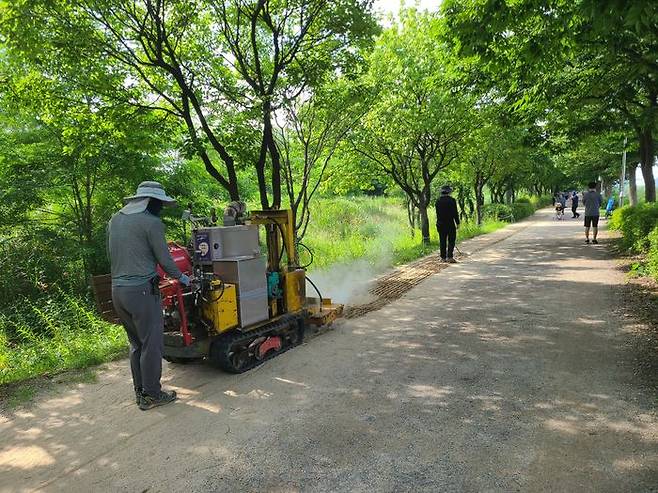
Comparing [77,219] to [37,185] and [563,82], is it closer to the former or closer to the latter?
[37,185]

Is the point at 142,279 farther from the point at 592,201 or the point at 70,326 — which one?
the point at 592,201

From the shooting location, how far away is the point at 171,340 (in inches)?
189

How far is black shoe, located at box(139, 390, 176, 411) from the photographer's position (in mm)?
4228

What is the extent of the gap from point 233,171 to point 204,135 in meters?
0.87

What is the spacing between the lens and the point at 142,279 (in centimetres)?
414

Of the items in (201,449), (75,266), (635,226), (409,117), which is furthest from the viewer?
(409,117)

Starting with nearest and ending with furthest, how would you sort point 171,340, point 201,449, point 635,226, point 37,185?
point 201,449
point 171,340
point 37,185
point 635,226

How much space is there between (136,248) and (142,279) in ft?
0.97

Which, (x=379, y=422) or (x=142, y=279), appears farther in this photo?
(x=142, y=279)

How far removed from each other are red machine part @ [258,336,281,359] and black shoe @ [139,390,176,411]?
1166mm

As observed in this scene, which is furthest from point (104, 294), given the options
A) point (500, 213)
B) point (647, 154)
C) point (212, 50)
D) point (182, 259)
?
point (500, 213)

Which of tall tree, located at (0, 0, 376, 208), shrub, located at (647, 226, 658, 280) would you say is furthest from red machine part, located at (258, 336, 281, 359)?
shrub, located at (647, 226, 658, 280)

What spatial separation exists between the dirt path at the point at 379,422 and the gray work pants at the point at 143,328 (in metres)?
0.32

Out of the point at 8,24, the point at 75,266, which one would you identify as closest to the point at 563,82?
the point at 8,24
